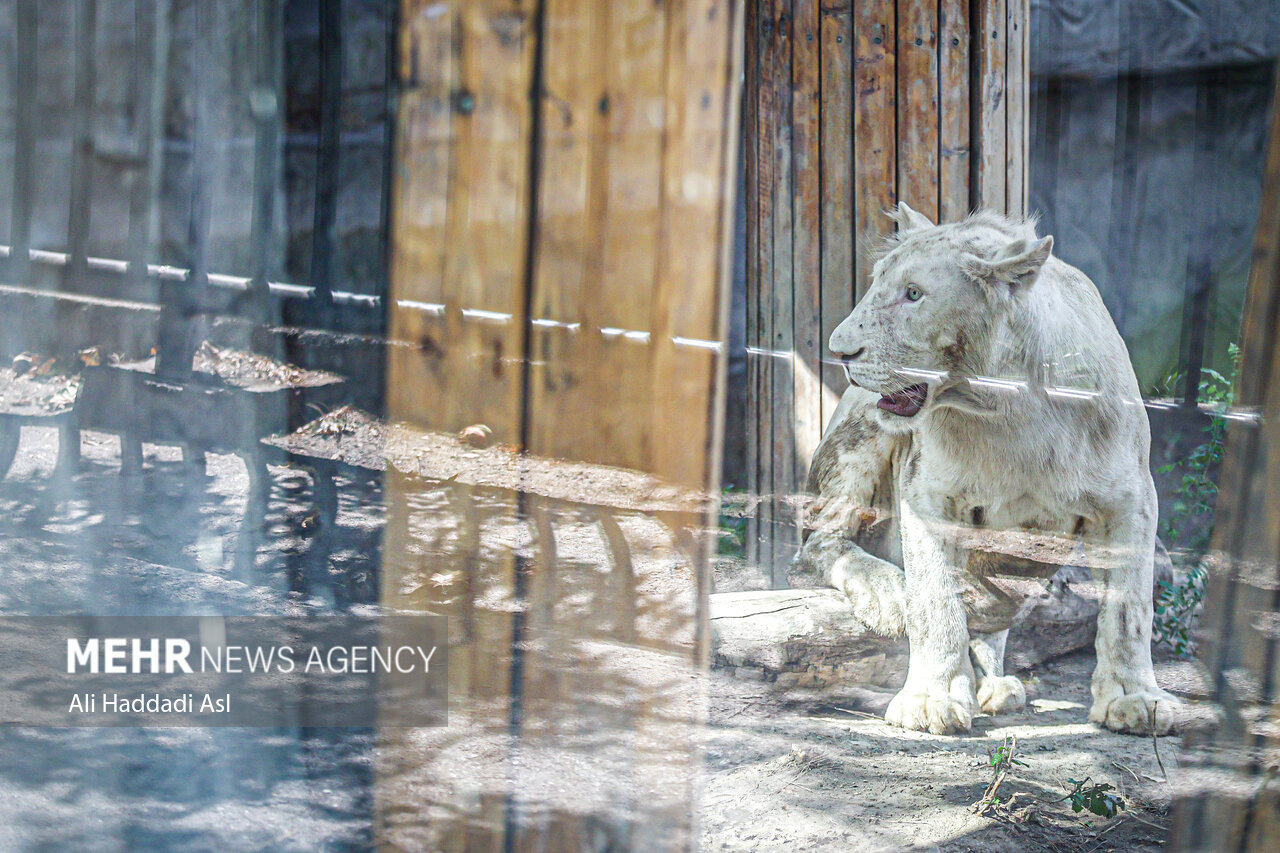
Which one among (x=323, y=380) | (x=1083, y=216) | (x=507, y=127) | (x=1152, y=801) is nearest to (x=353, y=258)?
(x=323, y=380)

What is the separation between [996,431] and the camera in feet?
6.68

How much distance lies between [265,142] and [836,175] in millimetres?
1669

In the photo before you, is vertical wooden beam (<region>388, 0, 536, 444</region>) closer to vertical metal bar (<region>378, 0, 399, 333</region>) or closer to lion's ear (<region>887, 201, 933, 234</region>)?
vertical metal bar (<region>378, 0, 399, 333</region>)

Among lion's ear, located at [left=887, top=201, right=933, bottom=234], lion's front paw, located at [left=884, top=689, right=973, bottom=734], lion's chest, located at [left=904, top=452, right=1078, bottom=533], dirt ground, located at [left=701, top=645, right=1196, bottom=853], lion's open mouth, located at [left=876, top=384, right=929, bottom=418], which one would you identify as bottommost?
dirt ground, located at [left=701, top=645, right=1196, bottom=853]

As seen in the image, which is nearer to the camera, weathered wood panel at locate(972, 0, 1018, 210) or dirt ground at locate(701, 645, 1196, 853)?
dirt ground at locate(701, 645, 1196, 853)

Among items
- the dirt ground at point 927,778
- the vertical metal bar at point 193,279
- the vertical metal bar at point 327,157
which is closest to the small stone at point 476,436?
the vertical metal bar at point 327,157

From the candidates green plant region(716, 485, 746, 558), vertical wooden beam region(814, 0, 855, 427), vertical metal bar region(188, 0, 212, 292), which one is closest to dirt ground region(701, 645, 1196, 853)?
green plant region(716, 485, 746, 558)

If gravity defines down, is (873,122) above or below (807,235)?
above

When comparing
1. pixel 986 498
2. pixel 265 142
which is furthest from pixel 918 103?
pixel 265 142

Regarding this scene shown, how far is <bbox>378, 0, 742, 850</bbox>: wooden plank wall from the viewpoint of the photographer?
254cm

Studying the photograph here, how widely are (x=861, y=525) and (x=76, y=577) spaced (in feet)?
7.24

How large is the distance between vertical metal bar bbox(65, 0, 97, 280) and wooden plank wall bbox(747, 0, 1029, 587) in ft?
6.27

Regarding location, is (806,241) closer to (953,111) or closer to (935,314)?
(953,111)

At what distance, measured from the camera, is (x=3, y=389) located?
8.10 ft
